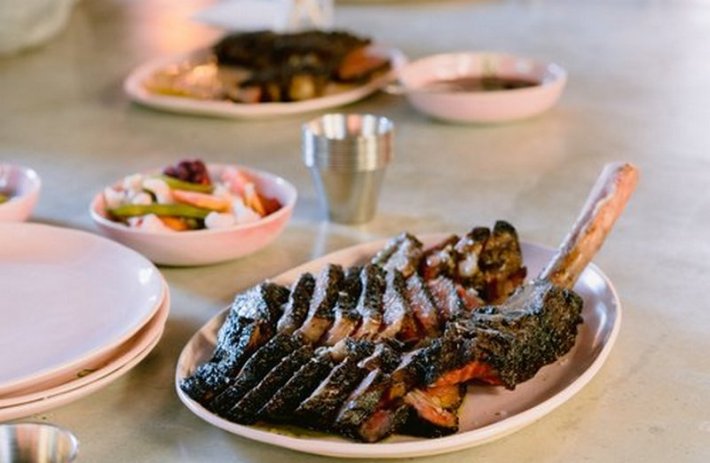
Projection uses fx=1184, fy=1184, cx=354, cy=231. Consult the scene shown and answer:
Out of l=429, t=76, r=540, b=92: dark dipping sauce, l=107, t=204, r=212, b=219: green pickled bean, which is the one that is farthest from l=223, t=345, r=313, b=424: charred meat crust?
l=429, t=76, r=540, b=92: dark dipping sauce

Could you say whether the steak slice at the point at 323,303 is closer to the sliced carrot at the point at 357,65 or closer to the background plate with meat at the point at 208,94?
the background plate with meat at the point at 208,94

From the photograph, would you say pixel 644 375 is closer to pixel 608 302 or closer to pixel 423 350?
pixel 608 302

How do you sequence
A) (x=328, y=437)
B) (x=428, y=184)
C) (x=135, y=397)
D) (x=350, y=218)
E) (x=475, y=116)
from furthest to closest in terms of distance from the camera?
(x=475, y=116)
(x=428, y=184)
(x=350, y=218)
(x=135, y=397)
(x=328, y=437)

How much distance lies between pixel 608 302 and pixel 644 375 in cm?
10

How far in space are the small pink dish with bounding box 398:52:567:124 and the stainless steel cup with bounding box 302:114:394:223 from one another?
0.44m

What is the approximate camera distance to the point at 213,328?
4.22 feet

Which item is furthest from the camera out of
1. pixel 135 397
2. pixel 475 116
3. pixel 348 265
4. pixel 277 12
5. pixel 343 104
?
pixel 277 12

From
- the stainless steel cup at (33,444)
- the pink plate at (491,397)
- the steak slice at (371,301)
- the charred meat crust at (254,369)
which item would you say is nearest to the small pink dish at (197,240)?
the pink plate at (491,397)

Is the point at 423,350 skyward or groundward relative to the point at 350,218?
skyward

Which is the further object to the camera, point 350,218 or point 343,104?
point 343,104

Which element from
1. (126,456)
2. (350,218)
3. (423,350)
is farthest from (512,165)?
(126,456)

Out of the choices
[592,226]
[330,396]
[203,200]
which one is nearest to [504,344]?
[330,396]

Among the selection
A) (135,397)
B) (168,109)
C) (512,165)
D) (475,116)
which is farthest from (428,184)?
(135,397)

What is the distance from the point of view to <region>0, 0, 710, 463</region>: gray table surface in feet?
3.84
